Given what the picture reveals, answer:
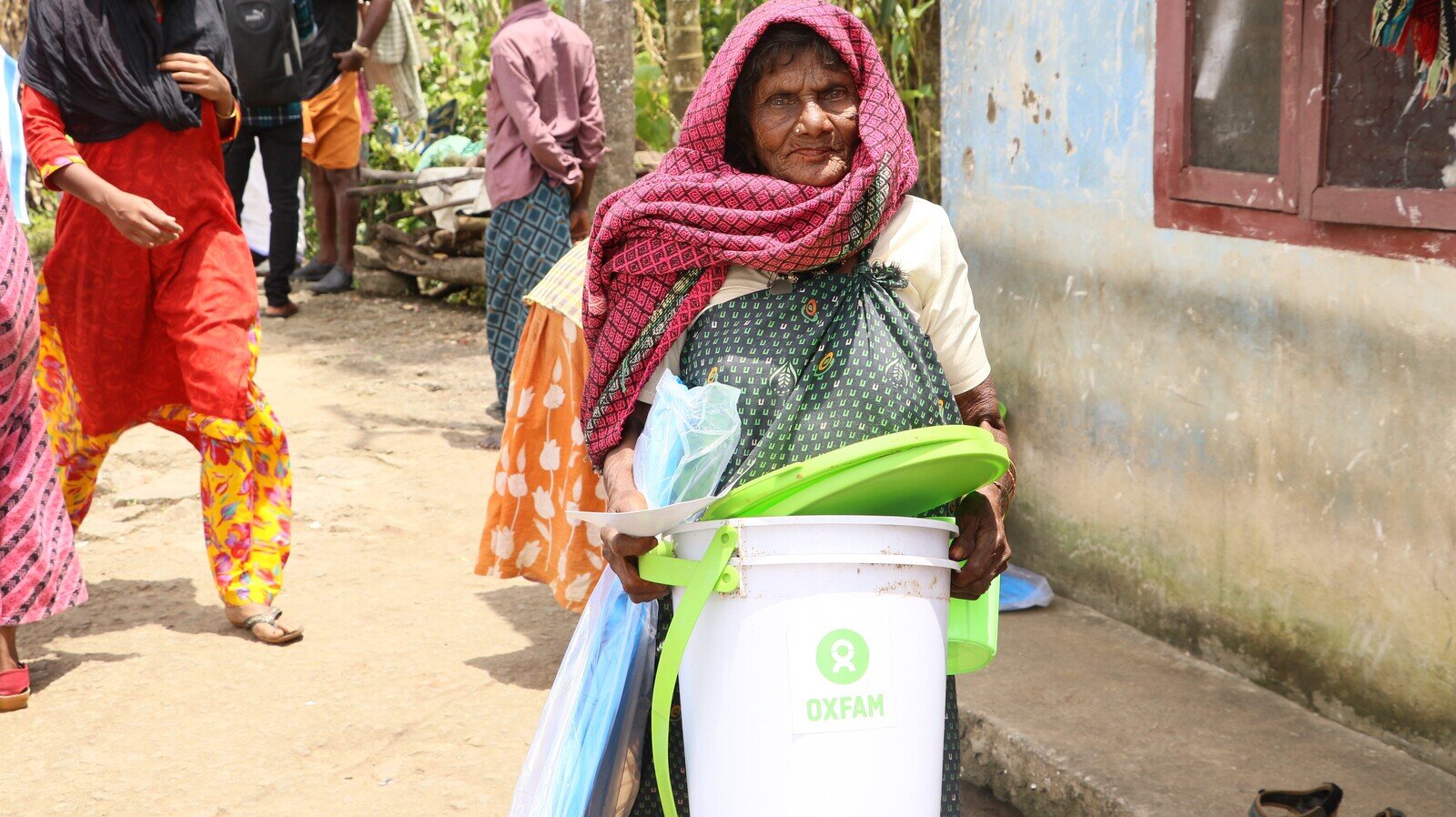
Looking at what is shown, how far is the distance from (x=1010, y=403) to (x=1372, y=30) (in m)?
1.53

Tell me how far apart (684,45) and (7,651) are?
484cm

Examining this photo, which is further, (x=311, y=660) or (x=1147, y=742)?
(x=311, y=660)

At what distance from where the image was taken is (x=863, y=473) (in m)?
1.73

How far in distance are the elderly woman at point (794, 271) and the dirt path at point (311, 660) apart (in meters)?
1.53

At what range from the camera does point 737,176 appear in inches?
79.6

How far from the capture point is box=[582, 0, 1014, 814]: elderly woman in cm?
199

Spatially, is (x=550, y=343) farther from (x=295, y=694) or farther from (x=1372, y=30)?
(x=1372, y=30)

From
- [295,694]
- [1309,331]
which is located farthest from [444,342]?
[1309,331]

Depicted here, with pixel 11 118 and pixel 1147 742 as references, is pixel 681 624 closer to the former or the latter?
pixel 1147 742

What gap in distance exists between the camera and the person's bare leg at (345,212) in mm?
9008

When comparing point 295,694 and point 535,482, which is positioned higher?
point 535,482

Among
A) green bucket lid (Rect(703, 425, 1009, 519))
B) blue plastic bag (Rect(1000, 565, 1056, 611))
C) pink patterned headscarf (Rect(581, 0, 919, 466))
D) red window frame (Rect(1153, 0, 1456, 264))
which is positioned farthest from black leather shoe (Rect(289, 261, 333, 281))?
green bucket lid (Rect(703, 425, 1009, 519))

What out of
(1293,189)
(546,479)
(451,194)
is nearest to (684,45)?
(451,194)

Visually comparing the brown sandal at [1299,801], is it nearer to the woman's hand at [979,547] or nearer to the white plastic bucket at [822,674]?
the woman's hand at [979,547]
